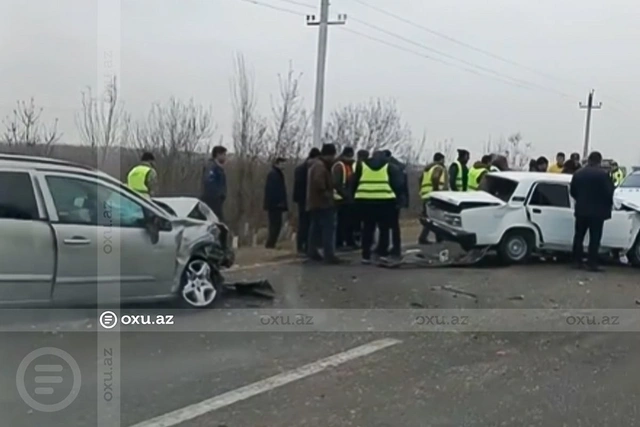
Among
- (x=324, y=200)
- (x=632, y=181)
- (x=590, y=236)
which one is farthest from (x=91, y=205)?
(x=632, y=181)

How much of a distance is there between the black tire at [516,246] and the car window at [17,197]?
7.73m

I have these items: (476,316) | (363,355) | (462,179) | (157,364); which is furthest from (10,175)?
(462,179)

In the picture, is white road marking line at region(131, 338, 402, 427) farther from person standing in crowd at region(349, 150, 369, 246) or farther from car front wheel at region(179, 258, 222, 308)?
person standing in crowd at region(349, 150, 369, 246)

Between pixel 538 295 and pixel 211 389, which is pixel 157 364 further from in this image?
pixel 538 295

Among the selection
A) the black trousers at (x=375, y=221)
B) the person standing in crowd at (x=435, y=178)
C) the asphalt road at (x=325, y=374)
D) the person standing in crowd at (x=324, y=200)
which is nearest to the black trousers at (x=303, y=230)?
the person standing in crowd at (x=324, y=200)

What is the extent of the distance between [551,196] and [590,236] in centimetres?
99

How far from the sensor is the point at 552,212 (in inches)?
518

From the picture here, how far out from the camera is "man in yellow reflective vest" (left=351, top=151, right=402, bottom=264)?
12352mm

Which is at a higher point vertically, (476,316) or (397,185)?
(397,185)

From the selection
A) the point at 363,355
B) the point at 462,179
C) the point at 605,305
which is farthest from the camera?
the point at 462,179

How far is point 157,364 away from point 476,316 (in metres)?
3.80

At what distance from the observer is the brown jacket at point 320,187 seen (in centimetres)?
1205

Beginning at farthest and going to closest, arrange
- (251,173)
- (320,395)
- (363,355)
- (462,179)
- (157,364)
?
1. (251,173)
2. (462,179)
3. (363,355)
4. (157,364)
5. (320,395)

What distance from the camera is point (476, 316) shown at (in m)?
8.98
